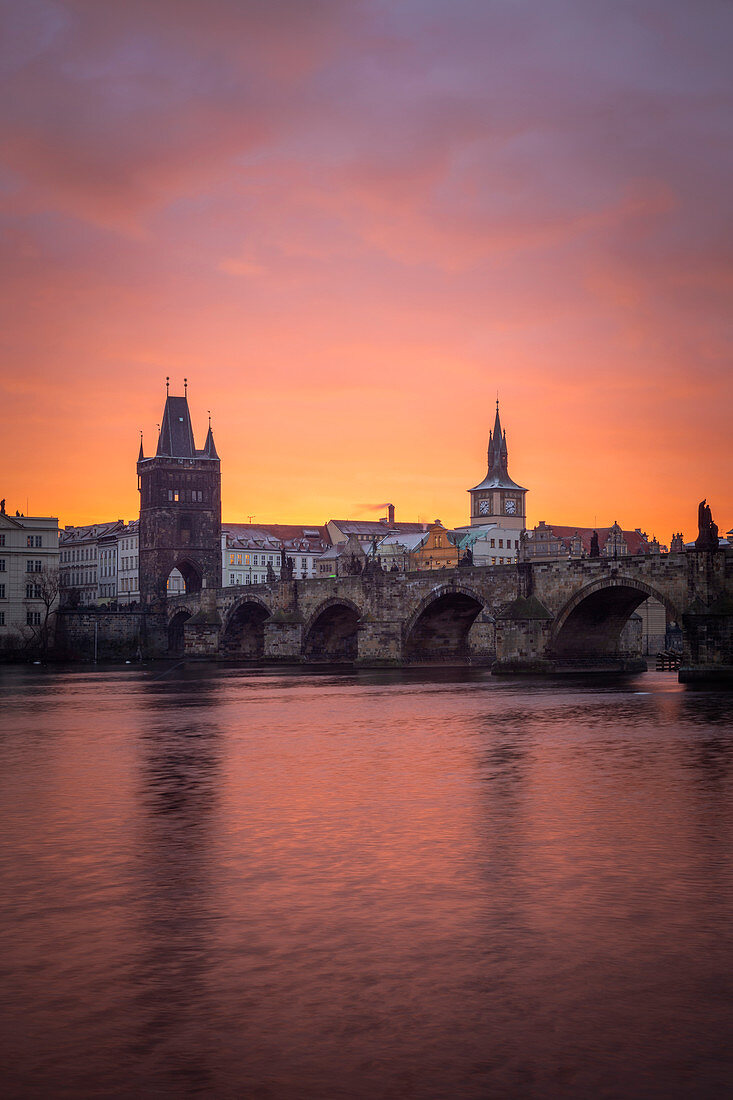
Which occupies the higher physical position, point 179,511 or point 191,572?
point 179,511

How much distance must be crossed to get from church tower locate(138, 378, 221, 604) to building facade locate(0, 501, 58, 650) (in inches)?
882

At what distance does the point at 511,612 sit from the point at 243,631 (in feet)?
158

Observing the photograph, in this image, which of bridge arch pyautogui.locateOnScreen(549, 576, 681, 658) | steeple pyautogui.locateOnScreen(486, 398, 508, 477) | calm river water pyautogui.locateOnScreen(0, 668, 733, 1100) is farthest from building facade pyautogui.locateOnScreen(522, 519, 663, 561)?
calm river water pyautogui.locateOnScreen(0, 668, 733, 1100)

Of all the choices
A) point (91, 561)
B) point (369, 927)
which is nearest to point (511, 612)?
point (369, 927)

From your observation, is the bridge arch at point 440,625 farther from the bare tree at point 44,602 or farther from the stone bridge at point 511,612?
the bare tree at point 44,602

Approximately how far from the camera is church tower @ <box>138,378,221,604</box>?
412 feet

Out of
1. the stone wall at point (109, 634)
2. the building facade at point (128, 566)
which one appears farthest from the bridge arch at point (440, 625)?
the building facade at point (128, 566)

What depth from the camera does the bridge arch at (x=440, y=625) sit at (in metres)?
70.9

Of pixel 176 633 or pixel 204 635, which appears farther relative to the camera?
pixel 176 633

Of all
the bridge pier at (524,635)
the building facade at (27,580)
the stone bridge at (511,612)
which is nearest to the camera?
the stone bridge at (511,612)

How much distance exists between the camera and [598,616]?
6084 centimetres

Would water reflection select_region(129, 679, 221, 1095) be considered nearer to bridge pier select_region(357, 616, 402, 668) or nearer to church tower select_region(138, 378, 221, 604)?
bridge pier select_region(357, 616, 402, 668)

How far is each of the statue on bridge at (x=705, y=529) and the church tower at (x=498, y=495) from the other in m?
108

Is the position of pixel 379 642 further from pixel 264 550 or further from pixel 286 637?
pixel 264 550
